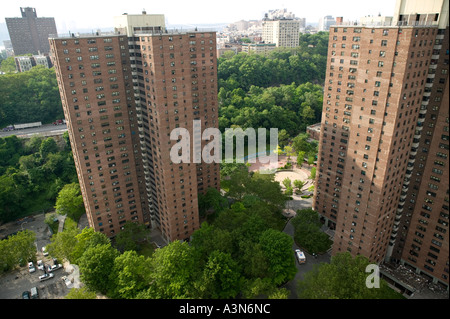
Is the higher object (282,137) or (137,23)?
(137,23)

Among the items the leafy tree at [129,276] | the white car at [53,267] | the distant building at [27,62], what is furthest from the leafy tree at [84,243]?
the distant building at [27,62]

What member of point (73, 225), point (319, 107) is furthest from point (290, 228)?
point (319, 107)

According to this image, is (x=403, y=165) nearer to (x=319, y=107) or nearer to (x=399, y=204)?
(x=399, y=204)

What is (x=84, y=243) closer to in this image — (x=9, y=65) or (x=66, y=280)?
(x=66, y=280)

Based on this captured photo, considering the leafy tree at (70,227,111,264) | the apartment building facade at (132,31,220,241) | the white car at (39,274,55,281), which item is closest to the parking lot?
the white car at (39,274,55,281)

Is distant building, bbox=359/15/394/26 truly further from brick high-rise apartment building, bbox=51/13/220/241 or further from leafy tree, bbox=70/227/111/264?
leafy tree, bbox=70/227/111/264

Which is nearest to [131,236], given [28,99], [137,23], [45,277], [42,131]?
[45,277]

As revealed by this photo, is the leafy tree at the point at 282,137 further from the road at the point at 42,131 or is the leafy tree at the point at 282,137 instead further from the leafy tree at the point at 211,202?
A: the road at the point at 42,131
